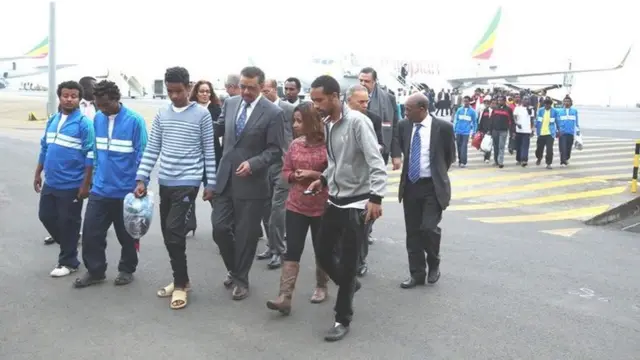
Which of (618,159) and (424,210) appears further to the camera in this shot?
(618,159)

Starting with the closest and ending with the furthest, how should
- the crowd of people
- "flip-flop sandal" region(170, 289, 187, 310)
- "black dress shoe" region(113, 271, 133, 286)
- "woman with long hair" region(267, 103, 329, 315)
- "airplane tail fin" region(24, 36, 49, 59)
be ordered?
the crowd of people
"woman with long hair" region(267, 103, 329, 315)
"flip-flop sandal" region(170, 289, 187, 310)
"black dress shoe" region(113, 271, 133, 286)
"airplane tail fin" region(24, 36, 49, 59)

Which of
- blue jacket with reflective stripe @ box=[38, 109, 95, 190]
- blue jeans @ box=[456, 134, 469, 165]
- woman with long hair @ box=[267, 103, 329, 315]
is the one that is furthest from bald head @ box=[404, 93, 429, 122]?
blue jeans @ box=[456, 134, 469, 165]

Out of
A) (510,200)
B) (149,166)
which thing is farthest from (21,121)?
(149,166)

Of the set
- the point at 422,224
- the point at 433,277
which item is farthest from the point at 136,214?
the point at 433,277

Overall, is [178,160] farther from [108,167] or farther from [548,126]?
[548,126]

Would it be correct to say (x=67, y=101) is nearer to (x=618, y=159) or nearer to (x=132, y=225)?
(x=132, y=225)

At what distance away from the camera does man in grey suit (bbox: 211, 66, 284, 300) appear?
209 inches

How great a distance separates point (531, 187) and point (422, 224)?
778 cm

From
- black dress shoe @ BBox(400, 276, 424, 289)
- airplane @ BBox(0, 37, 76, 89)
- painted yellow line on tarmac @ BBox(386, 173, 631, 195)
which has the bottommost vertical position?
black dress shoe @ BBox(400, 276, 424, 289)

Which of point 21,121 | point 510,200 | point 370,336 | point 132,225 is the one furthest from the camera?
point 21,121

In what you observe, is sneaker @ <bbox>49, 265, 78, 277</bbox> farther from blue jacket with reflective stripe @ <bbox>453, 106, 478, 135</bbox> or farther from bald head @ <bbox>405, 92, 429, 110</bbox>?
blue jacket with reflective stripe @ <bbox>453, 106, 478, 135</bbox>

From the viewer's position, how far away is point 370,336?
4.62 metres

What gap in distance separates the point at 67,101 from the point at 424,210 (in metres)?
3.55

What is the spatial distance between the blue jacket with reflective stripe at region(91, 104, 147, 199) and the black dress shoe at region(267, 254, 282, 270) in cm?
170
